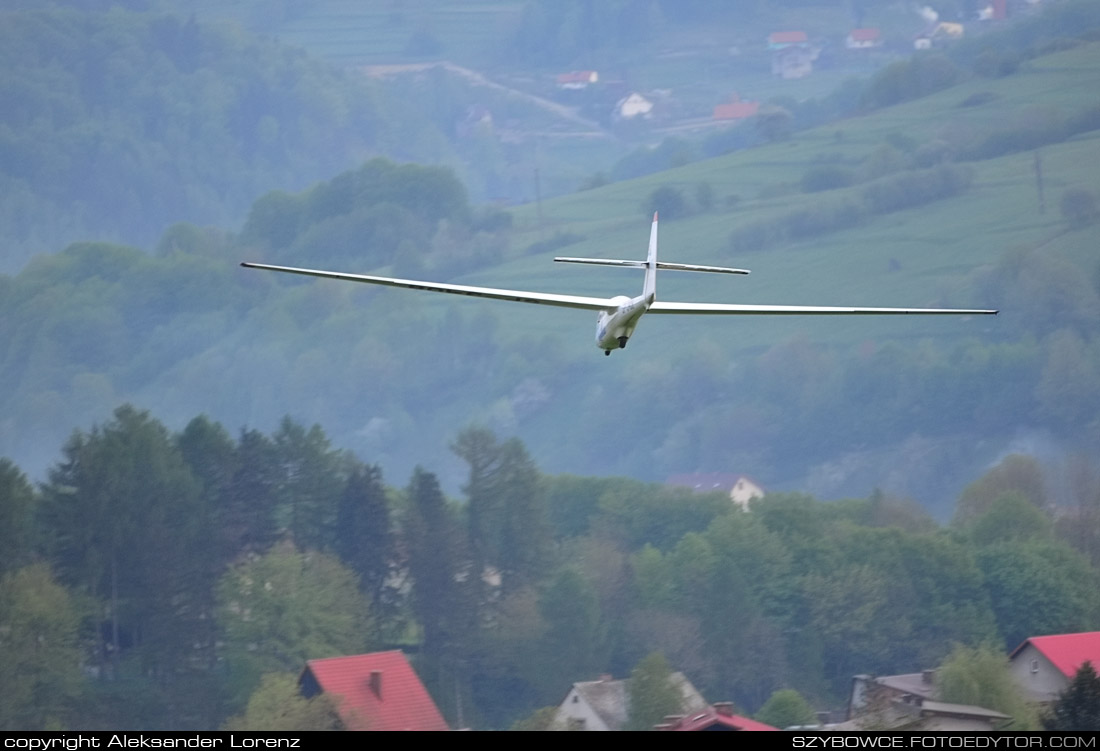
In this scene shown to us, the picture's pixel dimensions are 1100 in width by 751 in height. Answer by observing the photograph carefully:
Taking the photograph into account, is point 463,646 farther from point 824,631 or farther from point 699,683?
point 824,631

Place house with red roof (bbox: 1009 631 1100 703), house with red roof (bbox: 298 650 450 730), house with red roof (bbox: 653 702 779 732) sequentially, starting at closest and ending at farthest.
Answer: house with red roof (bbox: 653 702 779 732), house with red roof (bbox: 298 650 450 730), house with red roof (bbox: 1009 631 1100 703)

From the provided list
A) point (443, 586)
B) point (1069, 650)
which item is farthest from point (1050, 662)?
point (443, 586)

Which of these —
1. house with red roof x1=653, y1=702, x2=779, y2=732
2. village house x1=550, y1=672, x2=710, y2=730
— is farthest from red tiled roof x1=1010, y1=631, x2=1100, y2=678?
house with red roof x1=653, y1=702, x2=779, y2=732

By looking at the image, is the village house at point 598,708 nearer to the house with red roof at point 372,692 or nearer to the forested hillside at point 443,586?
the house with red roof at point 372,692

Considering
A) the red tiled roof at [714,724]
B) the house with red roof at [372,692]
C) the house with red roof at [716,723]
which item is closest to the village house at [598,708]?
the house with red roof at [372,692]

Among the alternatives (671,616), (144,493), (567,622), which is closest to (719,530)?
(671,616)

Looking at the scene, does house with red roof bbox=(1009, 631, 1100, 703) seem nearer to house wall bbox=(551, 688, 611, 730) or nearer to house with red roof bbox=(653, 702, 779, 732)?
house wall bbox=(551, 688, 611, 730)

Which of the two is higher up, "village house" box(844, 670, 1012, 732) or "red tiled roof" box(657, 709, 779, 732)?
"red tiled roof" box(657, 709, 779, 732)
